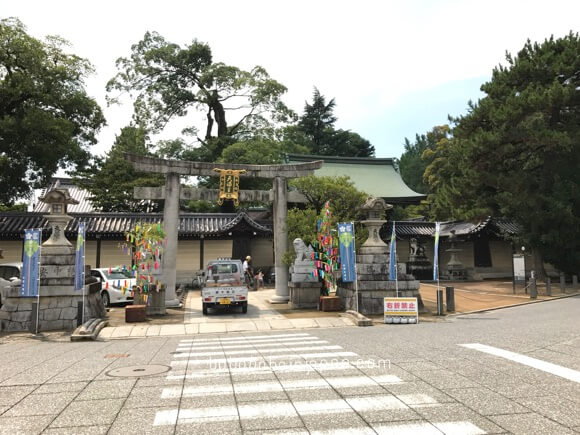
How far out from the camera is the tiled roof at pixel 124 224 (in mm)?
24203

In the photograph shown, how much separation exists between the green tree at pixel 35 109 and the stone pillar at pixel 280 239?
567 inches

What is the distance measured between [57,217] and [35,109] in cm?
1361

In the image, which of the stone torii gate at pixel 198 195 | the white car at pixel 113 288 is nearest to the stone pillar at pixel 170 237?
the stone torii gate at pixel 198 195

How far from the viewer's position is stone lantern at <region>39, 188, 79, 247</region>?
43.0ft

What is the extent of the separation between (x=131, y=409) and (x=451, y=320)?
11185 mm

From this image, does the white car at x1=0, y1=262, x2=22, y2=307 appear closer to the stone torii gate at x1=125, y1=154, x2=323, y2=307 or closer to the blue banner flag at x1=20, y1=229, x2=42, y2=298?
the blue banner flag at x1=20, y1=229, x2=42, y2=298

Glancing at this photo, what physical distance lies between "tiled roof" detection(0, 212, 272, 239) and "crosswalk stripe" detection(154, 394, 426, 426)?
21.4m

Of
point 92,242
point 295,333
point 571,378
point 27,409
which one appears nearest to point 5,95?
point 92,242

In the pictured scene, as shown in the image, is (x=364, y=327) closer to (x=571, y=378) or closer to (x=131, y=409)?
(x=571, y=378)

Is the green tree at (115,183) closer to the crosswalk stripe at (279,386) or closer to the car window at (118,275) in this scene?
the car window at (118,275)

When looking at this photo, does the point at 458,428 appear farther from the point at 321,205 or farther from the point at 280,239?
the point at 321,205

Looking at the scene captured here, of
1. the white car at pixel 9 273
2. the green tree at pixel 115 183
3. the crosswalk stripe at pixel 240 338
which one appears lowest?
the crosswalk stripe at pixel 240 338

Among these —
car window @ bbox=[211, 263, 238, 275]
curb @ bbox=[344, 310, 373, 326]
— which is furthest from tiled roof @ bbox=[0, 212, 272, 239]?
curb @ bbox=[344, 310, 373, 326]

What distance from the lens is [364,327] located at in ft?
40.9
